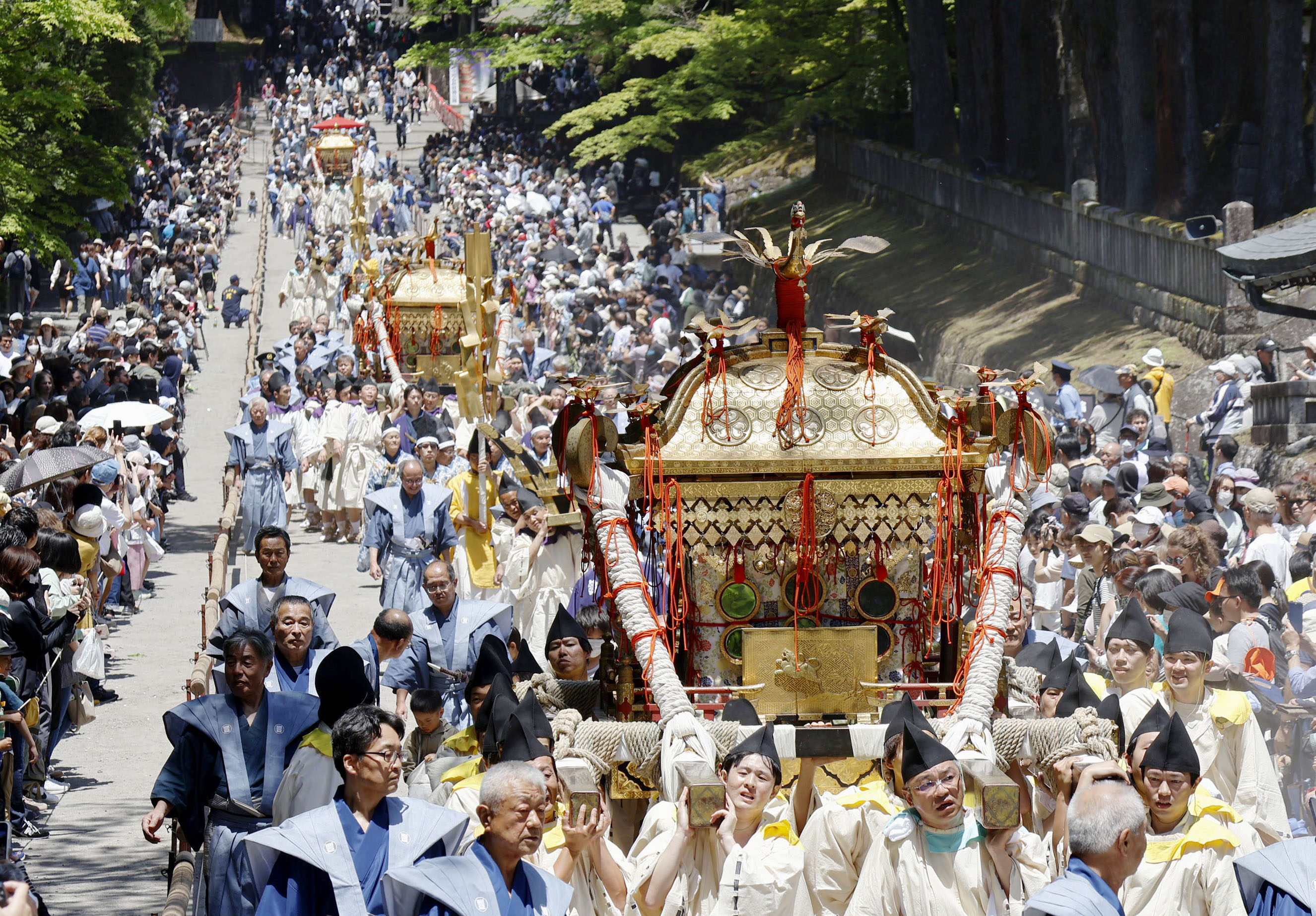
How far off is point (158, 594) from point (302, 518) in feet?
17.5

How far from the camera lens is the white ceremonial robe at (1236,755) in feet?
27.4

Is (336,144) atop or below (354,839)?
atop

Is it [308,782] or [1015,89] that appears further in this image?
[1015,89]

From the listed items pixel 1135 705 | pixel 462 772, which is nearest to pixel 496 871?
pixel 462 772

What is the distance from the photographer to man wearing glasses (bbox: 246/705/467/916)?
623 cm

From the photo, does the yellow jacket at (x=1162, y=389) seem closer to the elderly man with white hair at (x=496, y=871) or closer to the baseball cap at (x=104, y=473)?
the baseball cap at (x=104, y=473)

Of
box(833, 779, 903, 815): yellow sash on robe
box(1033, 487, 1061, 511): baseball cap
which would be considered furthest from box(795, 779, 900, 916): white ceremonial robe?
box(1033, 487, 1061, 511): baseball cap

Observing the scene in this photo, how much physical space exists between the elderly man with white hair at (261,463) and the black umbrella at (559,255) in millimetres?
18396

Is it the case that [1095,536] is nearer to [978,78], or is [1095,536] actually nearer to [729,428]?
[729,428]

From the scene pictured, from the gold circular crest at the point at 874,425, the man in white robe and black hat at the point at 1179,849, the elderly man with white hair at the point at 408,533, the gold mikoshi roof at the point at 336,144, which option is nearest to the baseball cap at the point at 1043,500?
the elderly man with white hair at the point at 408,533

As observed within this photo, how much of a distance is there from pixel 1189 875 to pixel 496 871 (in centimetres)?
252

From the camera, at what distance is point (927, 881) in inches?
263

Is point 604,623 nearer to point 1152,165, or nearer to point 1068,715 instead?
point 1068,715

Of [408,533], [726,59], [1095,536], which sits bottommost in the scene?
[408,533]
